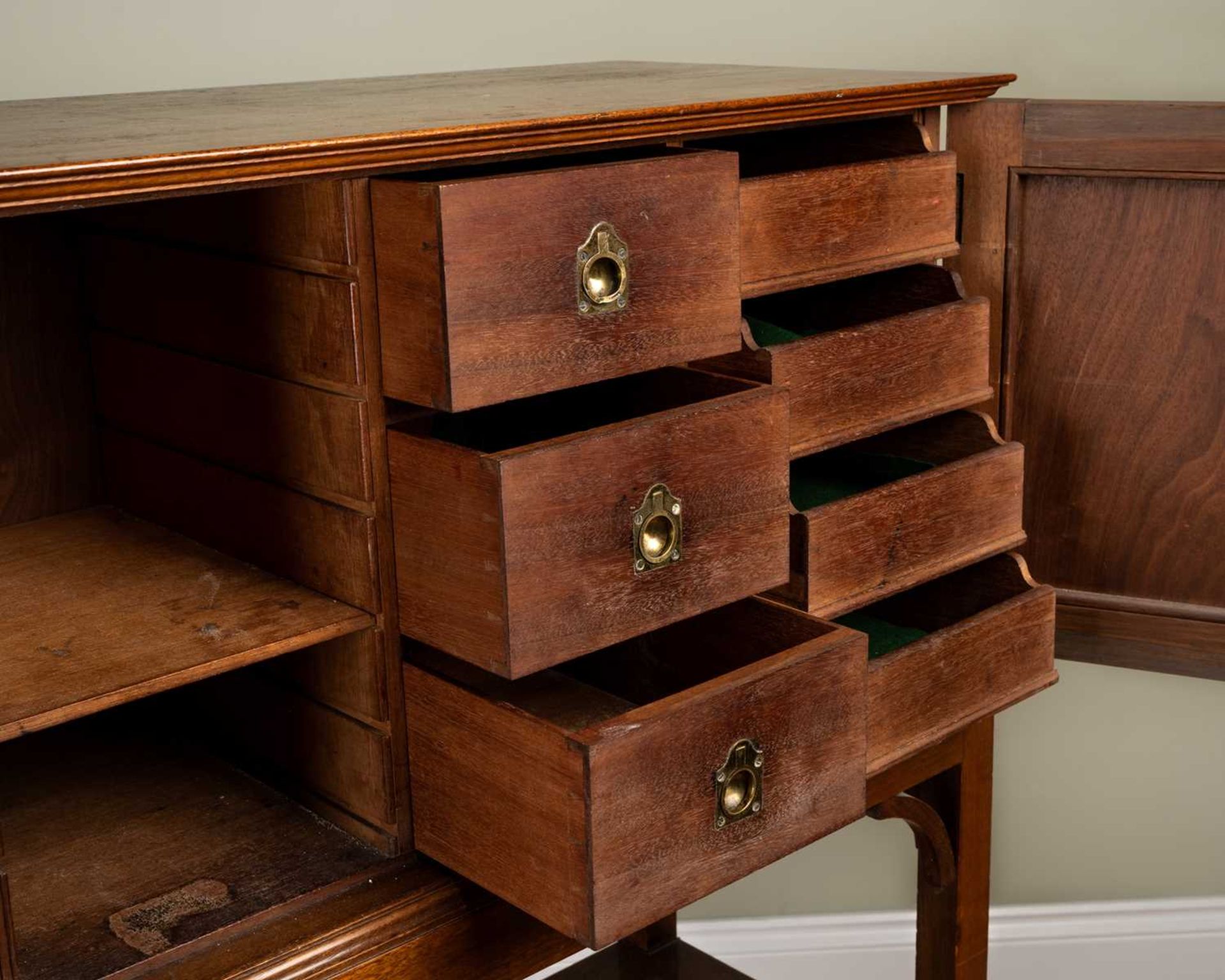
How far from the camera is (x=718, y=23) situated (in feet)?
7.30

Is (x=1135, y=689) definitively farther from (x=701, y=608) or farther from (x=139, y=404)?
(x=139, y=404)

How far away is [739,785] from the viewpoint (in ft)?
3.78

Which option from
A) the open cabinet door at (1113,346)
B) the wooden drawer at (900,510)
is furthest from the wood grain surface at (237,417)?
the open cabinet door at (1113,346)

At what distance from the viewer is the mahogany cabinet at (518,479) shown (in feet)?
3.43

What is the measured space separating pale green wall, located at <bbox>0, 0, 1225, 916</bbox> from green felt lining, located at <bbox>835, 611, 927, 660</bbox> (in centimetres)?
89

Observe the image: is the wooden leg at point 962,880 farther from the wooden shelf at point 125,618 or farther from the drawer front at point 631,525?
the wooden shelf at point 125,618

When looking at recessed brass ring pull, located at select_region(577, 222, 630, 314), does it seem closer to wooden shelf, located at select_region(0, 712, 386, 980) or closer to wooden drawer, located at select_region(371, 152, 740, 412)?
wooden drawer, located at select_region(371, 152, 740, 412)

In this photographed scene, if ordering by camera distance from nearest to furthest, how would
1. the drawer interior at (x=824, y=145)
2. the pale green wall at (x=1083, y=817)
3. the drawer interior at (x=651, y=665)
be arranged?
the drawer interior at (x=651, y=665) → the drawer interior at (x=824, y=145) → the pale green wall at (x=1083, y=817)

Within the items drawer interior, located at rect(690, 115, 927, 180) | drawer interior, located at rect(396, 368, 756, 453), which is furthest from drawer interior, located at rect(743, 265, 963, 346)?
drawer interior, located at rect(396, 368, 756, 453)

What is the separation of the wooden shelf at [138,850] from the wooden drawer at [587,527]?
229mm

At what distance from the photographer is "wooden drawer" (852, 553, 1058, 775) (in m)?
1.38

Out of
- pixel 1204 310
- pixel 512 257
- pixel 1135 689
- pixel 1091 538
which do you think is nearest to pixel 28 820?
pixel 512 257

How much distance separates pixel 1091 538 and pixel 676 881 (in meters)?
0.74

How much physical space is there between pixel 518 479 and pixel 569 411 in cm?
33
